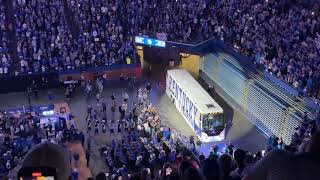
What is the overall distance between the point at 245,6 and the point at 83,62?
12.6 metres

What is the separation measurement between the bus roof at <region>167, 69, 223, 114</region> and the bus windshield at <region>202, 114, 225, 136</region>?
13.9 inches

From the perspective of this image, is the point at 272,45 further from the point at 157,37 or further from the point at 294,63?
the point at 157,37

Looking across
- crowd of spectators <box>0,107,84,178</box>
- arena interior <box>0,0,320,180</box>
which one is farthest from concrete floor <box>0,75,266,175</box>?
crowd of spectators <box>0,107,84,178</box>

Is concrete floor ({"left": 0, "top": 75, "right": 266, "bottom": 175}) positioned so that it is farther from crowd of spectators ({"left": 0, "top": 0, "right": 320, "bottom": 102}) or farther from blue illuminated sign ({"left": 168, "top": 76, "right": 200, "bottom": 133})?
crowd of spectators ({"left": 0, "top": 0, "right": 320, "bottom": 102})

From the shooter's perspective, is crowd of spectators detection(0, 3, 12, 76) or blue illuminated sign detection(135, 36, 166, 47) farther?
blue illuminated sign detection(135, 36, 166, 47)

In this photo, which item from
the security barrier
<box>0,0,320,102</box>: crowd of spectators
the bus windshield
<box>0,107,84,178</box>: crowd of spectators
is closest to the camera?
<box>0,107,84,178</box>: crowd of spectators

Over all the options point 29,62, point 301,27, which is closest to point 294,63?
point 301,27

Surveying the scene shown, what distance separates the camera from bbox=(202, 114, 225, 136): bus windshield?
26.9 meters

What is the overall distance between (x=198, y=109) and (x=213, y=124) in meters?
1.20

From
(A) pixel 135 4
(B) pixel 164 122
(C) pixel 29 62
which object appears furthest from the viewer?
(A) pixel 135 4

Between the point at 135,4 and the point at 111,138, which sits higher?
the point at 135,4

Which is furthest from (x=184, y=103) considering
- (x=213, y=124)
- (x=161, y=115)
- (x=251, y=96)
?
(x=251, y=96)

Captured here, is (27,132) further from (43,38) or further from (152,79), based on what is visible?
(152,79)

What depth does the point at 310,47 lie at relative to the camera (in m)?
28.2
